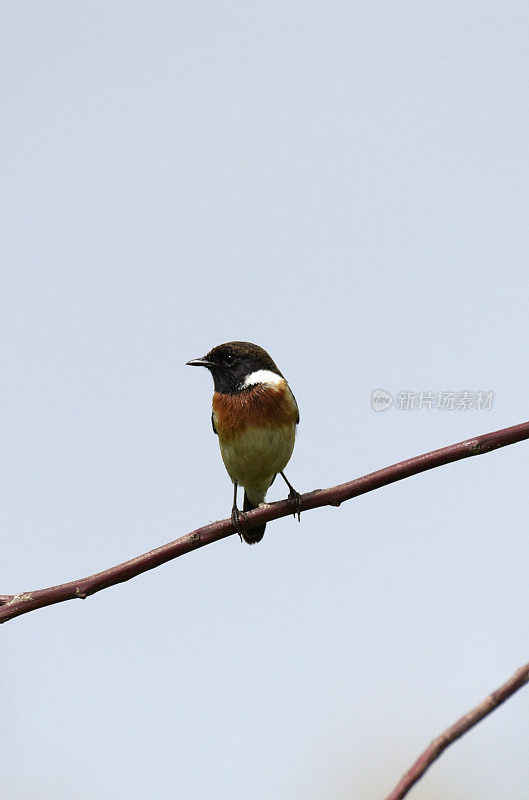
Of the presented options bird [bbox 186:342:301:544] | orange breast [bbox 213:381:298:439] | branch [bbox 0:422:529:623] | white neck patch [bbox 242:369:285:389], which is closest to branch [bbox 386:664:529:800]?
branch [bbox 0:422:529:623]

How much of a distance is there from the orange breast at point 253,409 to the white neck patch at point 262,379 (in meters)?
0.03

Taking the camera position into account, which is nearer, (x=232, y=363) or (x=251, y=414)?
(x=251, y=414)

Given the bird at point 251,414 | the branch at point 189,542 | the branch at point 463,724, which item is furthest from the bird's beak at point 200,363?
the branch at point 463,724

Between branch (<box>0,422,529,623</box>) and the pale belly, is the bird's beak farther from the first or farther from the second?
branch (<box>0,422,529,623</box>)

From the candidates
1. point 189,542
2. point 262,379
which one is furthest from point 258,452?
point 189,542

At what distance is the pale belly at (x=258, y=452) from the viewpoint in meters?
6.26

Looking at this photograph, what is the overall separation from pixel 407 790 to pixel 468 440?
1534 millimetres

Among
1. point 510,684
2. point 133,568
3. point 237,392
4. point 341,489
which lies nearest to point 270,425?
point 237,392

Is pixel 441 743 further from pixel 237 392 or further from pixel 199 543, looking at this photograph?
pixel 237 392

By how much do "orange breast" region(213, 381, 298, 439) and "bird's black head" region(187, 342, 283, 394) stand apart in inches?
4.8

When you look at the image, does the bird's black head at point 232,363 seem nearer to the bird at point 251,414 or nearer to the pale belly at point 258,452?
the bird at point 251,414

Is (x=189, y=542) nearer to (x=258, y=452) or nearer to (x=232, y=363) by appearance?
(x=258, y=452)

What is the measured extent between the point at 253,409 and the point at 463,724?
449cm

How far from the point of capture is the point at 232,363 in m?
6.62
